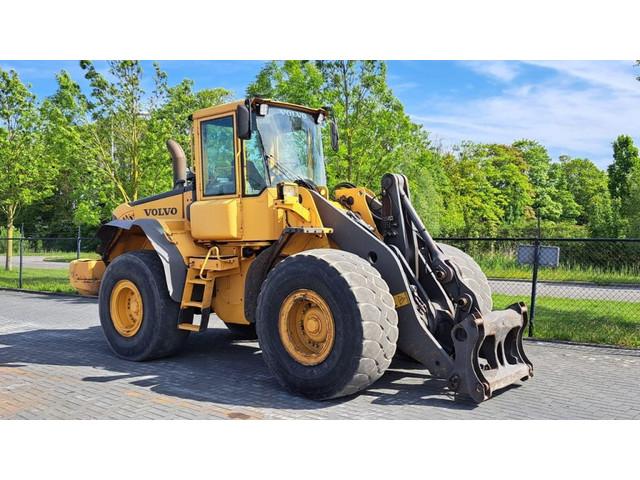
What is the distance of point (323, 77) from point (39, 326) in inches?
341

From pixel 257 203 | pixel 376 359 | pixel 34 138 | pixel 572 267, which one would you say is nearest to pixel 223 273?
pixel 257 203

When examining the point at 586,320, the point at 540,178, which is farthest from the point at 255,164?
the point at 540,178

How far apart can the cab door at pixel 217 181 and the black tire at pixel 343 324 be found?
1.49m

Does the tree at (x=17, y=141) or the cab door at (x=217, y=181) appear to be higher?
the tree at (x=17, y=141)

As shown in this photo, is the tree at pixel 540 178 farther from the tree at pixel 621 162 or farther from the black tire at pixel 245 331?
the black tire at pixel 245 331

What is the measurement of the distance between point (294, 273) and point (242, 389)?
1430mm

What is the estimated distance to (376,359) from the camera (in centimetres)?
588

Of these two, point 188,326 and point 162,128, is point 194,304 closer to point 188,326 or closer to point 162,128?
point 188,326

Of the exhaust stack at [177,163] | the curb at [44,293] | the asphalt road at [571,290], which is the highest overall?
the exhaust stack at [177,163]

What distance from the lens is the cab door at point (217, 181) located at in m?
7.67

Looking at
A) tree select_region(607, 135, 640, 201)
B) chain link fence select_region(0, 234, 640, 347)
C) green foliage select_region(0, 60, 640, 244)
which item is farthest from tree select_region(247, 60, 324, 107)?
tree select_region(607, 135, 640, 201)

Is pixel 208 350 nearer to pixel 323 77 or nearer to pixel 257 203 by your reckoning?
pixel 257 203

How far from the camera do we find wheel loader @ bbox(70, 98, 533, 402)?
599 centimetres

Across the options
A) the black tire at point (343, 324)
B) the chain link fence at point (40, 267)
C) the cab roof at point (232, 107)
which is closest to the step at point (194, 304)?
the black tire at point (343, 324)
